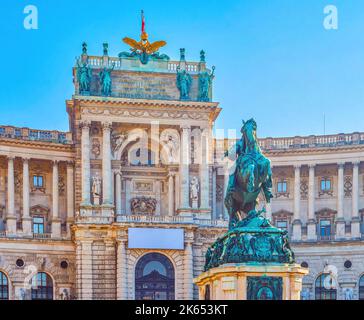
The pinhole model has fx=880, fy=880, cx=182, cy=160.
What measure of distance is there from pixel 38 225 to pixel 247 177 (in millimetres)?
39790

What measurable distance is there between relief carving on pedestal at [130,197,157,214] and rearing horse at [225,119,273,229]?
36.3 m

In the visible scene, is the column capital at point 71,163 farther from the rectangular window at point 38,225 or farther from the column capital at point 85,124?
the rectangular window at point 38,225

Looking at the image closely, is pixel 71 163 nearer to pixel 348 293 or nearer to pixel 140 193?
pixel 140 193

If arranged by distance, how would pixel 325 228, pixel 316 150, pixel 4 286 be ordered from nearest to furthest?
pixel 4 286 → pixel 316 150 → pixel 325 228

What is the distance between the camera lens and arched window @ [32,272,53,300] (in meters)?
61.8

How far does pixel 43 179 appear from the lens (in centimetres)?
6506

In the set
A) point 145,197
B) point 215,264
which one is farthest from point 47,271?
point 215,264

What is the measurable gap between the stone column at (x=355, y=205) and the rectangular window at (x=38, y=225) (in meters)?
22.7

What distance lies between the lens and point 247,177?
86.9ft

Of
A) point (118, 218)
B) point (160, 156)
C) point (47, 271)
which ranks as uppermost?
point (160, 156)

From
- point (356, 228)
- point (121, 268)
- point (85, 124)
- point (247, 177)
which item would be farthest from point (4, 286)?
point (247, 177)

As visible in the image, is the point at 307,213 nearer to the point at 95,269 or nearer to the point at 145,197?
the point at 145,197

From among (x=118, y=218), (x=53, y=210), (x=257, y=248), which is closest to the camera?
(x=257, y=248)

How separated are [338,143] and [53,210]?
21637 mm
